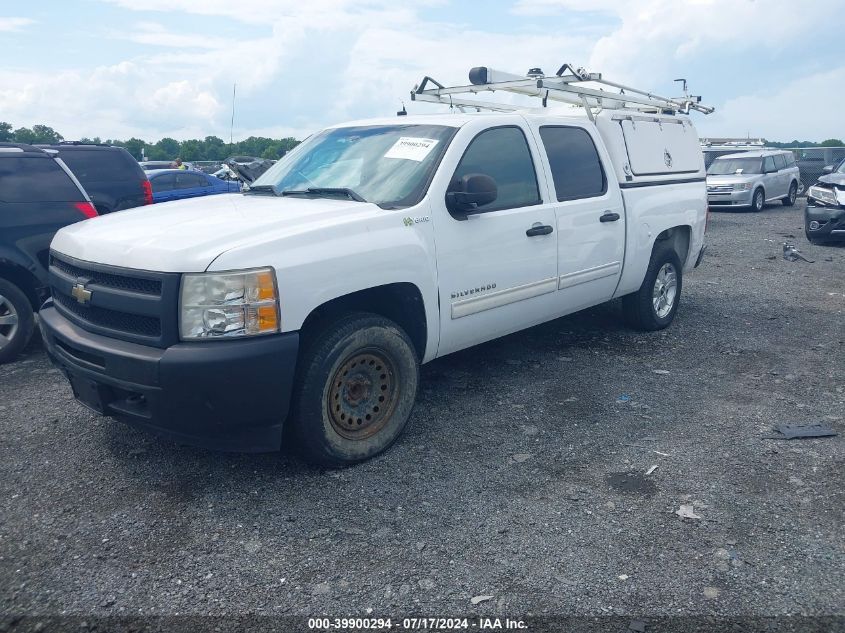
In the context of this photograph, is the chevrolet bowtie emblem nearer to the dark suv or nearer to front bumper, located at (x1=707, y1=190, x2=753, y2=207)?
the dark suv

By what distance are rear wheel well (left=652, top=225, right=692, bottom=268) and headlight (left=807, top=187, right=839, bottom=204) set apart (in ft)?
21.6

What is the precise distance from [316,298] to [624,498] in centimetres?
187

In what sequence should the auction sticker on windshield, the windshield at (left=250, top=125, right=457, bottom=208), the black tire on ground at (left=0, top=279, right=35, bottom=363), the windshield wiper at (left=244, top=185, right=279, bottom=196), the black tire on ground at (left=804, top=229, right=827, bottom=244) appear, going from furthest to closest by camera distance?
the black tire on ground at (left=804, top=229, right=827, bottom=244) < the black tire on ground at (left=0, top=279, right=35, bottom=363) < the windshield wiper at (left=244, top=185, right=279, bottom=196) < the auction sticker on windshield < the windshield at (left=250, top=125, right=457, bottom=208)

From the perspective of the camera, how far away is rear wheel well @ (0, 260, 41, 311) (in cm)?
594

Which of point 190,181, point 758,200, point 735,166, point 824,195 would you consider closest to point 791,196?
point 758,200

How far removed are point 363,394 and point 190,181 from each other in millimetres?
13620

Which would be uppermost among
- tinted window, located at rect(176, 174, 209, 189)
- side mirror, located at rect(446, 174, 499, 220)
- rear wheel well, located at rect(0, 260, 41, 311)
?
tinted window, located at rect(176, 174, 209, 189)

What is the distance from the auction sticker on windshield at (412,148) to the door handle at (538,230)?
0.89 meters

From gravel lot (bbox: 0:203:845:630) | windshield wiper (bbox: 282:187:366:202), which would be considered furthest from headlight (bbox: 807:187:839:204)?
windshield wiper (bbox: 282:187:366:202)

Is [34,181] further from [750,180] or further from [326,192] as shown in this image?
[750,180]

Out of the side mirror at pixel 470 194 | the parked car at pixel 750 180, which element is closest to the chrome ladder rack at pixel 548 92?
the side mirror at pixel 470 194

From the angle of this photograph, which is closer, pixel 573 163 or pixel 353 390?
pixel 353 390

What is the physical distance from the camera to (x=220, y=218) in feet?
13.0

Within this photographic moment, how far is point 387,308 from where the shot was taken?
427cm
